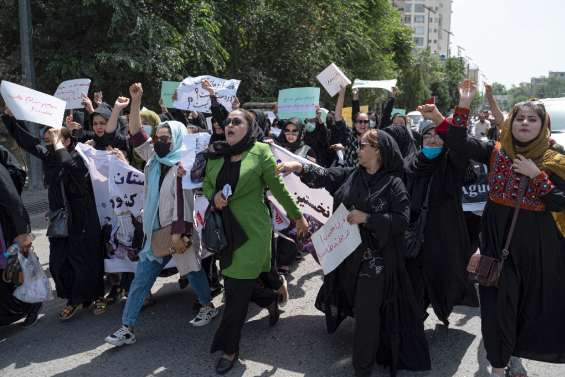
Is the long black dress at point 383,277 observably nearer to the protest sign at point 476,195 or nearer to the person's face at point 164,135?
the person's face at point 164,135

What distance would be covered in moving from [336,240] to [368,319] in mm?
570

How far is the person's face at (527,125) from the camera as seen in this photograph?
3.22 m

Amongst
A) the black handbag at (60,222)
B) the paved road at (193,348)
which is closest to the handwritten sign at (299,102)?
the paved road at (193,348)

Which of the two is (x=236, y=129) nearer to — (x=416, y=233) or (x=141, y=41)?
(x=416, y=233)

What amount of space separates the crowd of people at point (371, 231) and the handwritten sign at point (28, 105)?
15 centimetres

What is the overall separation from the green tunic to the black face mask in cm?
51

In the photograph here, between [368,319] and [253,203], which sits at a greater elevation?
[253,203]

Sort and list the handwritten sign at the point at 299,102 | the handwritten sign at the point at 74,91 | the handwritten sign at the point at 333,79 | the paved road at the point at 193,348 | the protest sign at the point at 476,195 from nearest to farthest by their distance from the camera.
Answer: the paved road at the point at 193,348, the protest sign at the point at 476,195, the handwritten sign at the point at 74,91, the handwritten sign at the point at 333,79, the handwritten sign at the point at 299,102

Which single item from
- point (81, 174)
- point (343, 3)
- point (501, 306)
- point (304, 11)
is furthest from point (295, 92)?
point (343, 3)

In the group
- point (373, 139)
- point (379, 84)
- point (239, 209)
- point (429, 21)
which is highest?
point (429, 21)

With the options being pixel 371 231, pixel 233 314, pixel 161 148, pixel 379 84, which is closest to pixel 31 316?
pixel 161 148

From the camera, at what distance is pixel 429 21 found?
12094cm

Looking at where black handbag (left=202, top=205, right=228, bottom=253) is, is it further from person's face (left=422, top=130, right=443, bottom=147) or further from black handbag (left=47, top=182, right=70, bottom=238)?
person's face (left=422, top=130, right=443, bottom=147)

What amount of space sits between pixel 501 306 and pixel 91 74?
10.6m
